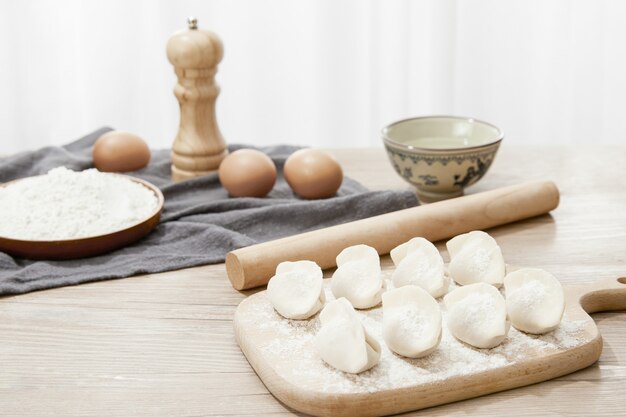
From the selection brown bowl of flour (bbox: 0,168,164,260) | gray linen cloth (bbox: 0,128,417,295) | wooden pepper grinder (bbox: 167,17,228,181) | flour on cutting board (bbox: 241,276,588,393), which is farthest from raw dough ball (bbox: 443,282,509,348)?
wooden pepper grinder (bbox: 167,17,228,181)

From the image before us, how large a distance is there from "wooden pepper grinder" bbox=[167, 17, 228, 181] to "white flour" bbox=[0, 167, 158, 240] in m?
0.25

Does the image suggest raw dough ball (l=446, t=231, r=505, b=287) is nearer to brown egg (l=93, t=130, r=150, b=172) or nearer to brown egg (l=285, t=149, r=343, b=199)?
brown egg (l=285, t=149, r=343, b=199)

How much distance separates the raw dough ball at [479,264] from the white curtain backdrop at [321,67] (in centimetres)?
175

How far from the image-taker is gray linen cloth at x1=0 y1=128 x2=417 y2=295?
4.01 feet

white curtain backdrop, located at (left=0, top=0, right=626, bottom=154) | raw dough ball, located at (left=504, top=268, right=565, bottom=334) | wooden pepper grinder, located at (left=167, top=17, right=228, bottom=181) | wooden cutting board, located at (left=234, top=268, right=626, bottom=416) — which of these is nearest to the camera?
wooden cutting board, located at (left=234, top=268, right=626, bottom=416)

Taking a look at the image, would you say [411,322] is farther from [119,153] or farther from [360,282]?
[119,153]

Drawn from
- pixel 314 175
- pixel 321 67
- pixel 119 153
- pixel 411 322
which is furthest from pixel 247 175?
pixel 321 67

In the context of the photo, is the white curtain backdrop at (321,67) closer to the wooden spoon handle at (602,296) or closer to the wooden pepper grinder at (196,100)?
the wooden pepper grinder at (196,100)

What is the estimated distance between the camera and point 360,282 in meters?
1.05

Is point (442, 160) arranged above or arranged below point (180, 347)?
above

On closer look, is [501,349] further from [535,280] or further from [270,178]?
[270,178]

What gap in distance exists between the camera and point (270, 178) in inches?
60.6

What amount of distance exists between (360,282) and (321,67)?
5.99 feet

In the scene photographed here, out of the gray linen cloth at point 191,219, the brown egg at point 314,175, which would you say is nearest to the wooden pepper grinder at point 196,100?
the gray linen cloth at point 191,219
